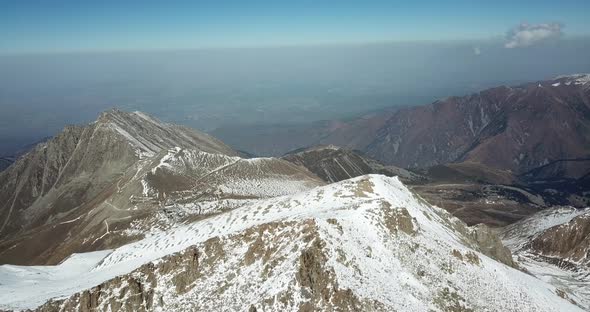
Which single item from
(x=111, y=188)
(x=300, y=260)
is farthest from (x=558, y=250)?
(x=111, y=188)

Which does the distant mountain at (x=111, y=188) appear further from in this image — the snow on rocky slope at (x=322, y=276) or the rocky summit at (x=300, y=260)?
the snow on rocky slope at (x=322, y=276)

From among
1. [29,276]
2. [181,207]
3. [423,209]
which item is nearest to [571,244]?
[423,209]

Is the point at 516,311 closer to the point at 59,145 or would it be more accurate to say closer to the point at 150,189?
the point at 150,189

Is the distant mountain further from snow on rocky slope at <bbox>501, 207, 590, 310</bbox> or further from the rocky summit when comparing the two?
snow on rocky slope at <bbox>501, 207, 590, 310</bbox>

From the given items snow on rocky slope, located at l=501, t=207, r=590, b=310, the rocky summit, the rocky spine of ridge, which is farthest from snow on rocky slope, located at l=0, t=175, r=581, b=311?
the rocky spine of ridge

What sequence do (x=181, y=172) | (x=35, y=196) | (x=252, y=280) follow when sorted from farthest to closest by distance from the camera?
(x=35, y=196) → (x=181, y=172) → (x=252, y=280)
